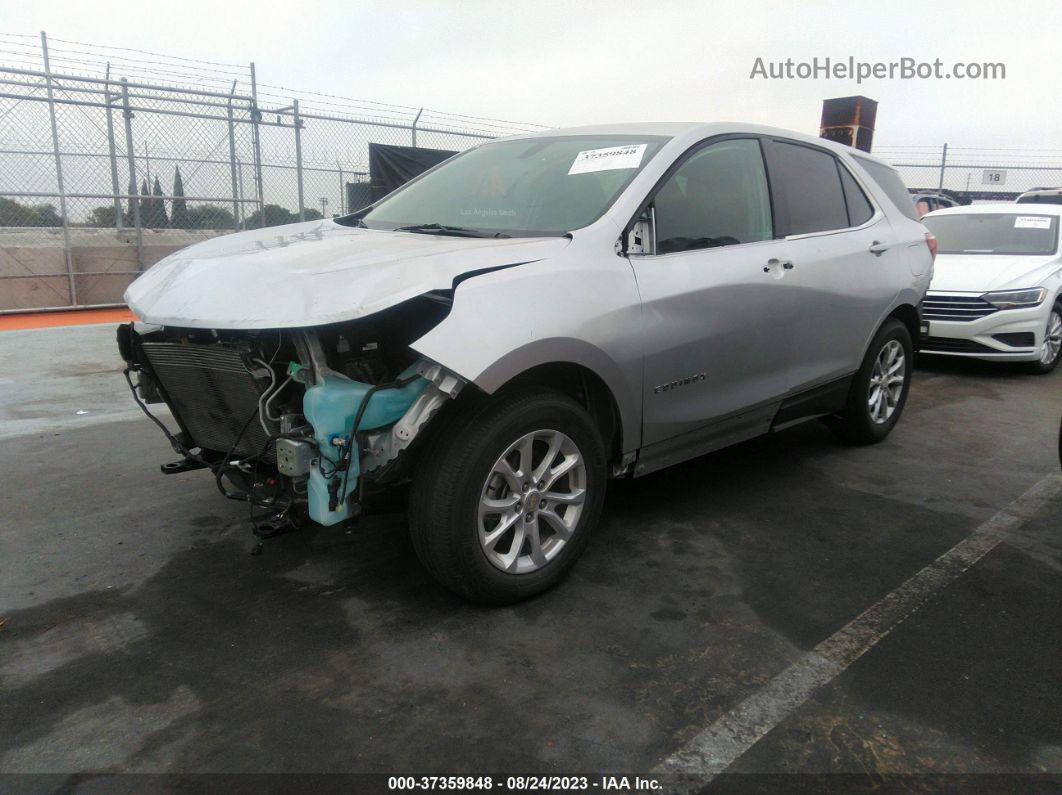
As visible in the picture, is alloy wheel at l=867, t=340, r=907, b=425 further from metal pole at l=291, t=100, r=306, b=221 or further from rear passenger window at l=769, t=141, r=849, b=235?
metal pole at l=291, t=100, r=306, b=221

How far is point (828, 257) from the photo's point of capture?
4.12m

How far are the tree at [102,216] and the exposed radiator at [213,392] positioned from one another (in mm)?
7969

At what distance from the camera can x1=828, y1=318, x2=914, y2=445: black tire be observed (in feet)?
15.3

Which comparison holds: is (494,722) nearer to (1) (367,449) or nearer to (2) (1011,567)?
(1) (367,449)

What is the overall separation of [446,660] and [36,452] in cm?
346

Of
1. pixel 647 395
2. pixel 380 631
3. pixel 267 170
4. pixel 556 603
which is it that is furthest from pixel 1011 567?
pixel 267 170

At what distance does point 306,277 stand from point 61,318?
8.39m

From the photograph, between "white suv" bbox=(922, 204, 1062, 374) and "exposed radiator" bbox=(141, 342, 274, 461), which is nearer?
"exposed radiator" bbox=(141, 342, 274, 461)

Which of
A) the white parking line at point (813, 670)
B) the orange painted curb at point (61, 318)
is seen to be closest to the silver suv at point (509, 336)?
the white parking line at point (813, 670)

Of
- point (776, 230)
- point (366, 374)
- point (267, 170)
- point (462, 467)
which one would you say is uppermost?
point (267, 170)

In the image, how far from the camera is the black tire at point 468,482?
2.65 metres

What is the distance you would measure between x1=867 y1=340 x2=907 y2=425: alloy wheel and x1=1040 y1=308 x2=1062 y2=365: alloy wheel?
3.22 m

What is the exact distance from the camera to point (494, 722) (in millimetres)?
2318

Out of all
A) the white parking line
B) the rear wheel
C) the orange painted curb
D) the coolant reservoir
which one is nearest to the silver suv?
the coolant reservoir
